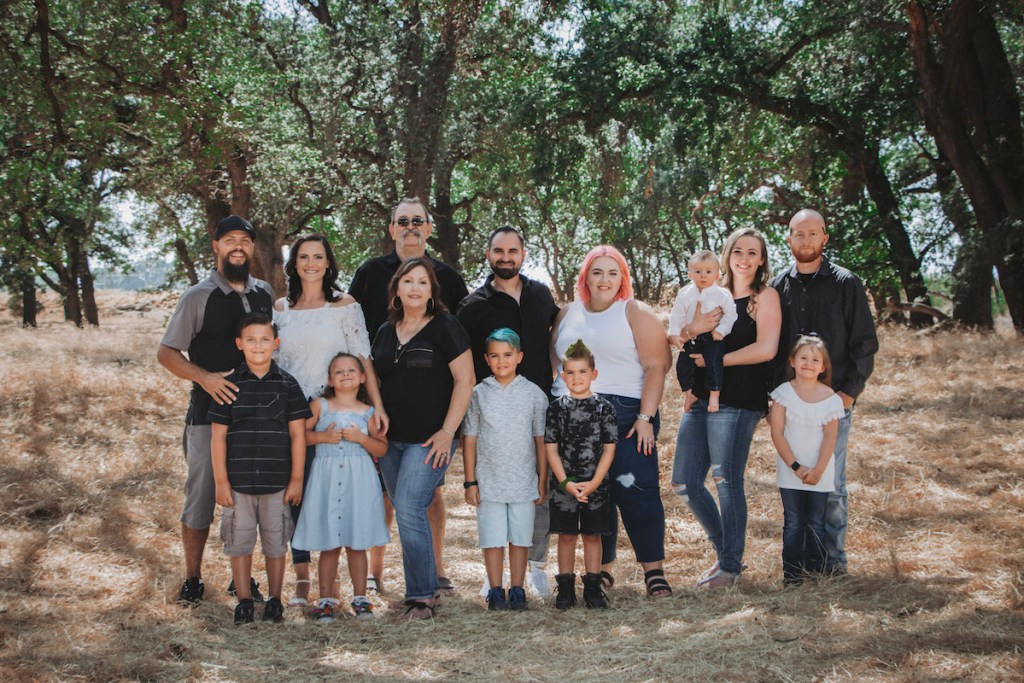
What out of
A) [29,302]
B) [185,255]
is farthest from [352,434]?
[29,302]

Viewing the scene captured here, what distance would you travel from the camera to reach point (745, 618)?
13.5ft

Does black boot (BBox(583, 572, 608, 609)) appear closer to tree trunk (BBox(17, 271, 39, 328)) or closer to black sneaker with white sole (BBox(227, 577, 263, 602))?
black sneaker with white sole (BBox(227, 577, 263, 602))

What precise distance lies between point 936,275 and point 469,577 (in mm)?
13820

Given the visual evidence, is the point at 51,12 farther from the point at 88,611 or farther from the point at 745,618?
the point at 745,618

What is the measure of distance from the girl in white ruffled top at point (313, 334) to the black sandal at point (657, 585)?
71.7 inches

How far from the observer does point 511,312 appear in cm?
495

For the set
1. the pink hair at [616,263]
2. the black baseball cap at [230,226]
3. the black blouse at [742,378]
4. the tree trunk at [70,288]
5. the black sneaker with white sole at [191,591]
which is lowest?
the black sneaker with white sole at [191,591]

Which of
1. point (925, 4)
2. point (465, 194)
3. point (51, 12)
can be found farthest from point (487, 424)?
point (465, 194)

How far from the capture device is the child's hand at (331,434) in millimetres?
4570

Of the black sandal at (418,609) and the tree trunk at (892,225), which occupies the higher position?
the tree trunk at (892,225)

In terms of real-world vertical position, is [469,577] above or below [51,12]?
below

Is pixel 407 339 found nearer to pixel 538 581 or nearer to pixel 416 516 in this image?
pixel 416 516

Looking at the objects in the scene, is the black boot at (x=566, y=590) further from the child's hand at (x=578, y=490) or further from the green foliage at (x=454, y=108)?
the green foliage at (x=454, y=108)

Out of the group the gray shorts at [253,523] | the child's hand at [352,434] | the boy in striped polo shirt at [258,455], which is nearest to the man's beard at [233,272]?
the boy in striped polo shirt at [258,455]
